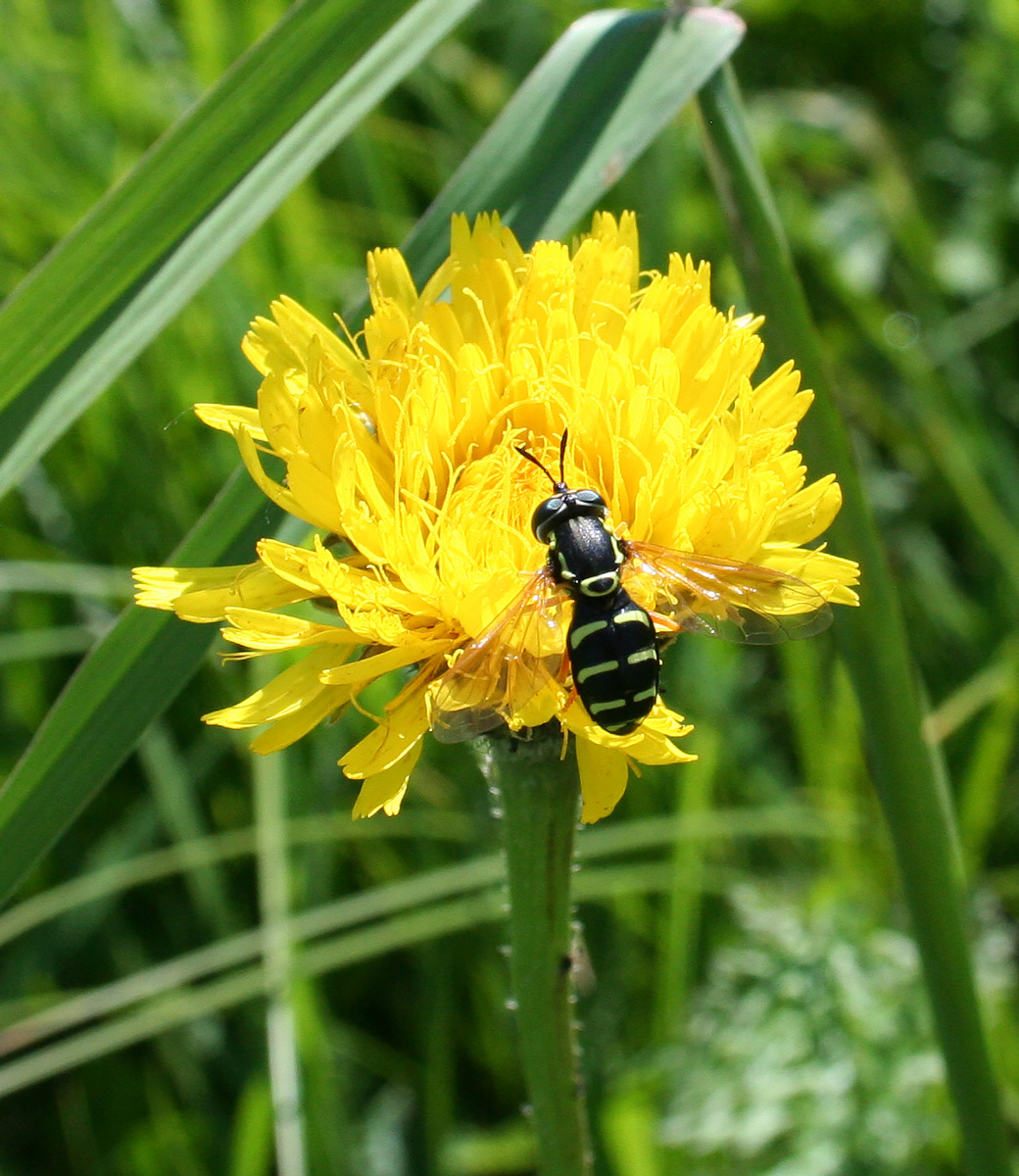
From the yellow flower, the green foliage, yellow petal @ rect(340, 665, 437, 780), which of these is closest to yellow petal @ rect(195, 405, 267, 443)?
the yellow flower

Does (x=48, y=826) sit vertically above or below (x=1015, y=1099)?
above

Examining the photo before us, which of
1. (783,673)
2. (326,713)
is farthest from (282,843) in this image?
(783,673)

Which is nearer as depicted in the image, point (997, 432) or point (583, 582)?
point (583, 582)

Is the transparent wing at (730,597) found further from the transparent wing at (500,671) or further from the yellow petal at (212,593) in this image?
the yellow petal at (212,593)

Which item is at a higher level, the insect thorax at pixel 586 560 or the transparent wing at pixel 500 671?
the insect thorax at pixel 586 560

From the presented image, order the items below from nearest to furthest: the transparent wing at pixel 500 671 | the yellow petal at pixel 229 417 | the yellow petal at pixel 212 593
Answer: the transparent wing at pixel 500 671 → the yellow petal at pixel 212 593 → the yellow petal at pixel 229 417

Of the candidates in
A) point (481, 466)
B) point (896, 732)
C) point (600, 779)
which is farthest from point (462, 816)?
point (600, 779)

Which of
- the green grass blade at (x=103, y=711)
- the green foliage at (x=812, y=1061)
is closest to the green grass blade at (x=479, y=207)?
the green grass blade at (x=103, y=711)

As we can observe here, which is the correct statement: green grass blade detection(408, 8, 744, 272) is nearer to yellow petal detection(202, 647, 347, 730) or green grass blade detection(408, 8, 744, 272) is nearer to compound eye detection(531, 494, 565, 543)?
compound eye detection(531, 494, 565, 543)

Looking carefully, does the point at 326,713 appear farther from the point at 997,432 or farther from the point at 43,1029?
the point at 997,432
